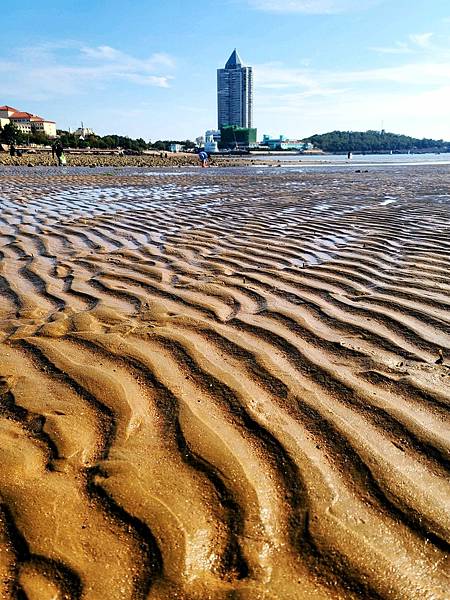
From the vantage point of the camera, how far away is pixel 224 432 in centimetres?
223

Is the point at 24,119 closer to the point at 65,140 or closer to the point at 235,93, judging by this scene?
the point at 65,140

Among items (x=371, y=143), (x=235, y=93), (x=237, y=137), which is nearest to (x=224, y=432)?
(x=237, y=137)

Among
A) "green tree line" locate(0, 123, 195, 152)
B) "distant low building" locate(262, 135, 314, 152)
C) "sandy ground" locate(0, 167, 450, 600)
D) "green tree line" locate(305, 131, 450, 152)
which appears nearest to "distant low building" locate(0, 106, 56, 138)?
"green tree line" locate(0, 123, 195, 152)

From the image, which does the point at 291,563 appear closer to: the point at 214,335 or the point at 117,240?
the point at 214,335

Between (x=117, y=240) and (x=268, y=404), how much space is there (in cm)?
473

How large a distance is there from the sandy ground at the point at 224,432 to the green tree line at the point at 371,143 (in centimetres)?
14943

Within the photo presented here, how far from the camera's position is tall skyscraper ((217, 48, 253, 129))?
532 ft

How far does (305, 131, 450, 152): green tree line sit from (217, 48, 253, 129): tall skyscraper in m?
23.2

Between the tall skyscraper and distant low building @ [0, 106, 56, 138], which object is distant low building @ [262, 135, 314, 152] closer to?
the tall skyscraper

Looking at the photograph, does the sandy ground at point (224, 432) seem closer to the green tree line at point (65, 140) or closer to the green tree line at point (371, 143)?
the green tree line at point (65, 140)

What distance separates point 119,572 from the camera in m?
1.50

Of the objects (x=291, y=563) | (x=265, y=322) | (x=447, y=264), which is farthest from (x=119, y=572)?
(x=447, y=264)

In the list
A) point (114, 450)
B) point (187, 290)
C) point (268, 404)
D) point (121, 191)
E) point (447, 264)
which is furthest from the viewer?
point (121, 191)

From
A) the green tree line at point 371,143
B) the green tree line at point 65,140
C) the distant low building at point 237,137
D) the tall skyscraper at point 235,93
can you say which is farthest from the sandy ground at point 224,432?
the tall skyscraper at point 235,93
